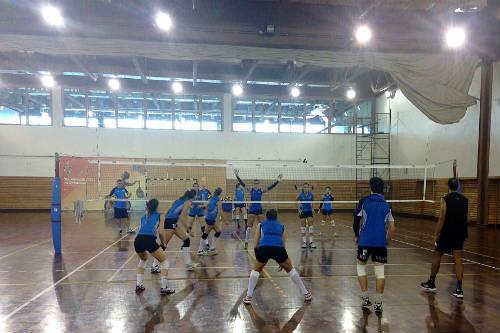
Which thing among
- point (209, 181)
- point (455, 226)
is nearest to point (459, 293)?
point (455, 226)

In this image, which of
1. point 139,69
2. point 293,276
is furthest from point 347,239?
Answer: point 139,69

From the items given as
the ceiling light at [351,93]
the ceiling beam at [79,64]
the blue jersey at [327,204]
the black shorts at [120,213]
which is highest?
the ceiling beam at [79,64]

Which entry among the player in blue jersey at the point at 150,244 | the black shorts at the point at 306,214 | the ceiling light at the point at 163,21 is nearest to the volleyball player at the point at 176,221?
the player in blue jersey at the point at 150,244

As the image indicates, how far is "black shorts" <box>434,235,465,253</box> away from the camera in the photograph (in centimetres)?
673

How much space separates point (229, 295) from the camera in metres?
6.75

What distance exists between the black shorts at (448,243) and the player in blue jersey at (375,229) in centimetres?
159

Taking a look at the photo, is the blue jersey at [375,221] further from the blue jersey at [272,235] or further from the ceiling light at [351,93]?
the ceiling light at [351,93]

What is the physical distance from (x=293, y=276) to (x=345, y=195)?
65.7 ft

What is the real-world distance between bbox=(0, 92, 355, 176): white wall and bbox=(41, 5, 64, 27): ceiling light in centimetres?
1538

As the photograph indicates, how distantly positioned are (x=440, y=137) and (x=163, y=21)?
16.7 m

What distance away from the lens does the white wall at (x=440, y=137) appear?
1688cm

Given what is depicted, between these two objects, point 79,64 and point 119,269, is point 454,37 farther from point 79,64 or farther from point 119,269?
point 79,64

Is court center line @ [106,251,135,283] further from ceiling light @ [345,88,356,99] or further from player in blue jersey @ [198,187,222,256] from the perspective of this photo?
ceiling light @ [345,88,356,99]

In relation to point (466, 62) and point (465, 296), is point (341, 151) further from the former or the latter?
point (465, 296)
